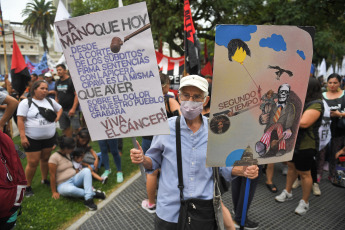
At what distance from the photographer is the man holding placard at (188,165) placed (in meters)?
2.03

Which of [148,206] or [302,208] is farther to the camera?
[148,206]

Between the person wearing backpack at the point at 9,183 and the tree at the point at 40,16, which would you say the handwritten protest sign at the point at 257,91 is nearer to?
the person wearing backpack at the point at 9,183

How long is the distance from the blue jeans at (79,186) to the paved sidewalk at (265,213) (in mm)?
349

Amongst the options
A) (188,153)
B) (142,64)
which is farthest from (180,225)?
(142,64)

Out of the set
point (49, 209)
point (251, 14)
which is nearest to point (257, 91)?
point (49, 209)

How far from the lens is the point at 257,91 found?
Answer: 6.05 feet

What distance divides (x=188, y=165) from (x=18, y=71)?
5536 millimetres

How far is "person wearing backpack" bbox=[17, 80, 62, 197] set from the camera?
14.3ft

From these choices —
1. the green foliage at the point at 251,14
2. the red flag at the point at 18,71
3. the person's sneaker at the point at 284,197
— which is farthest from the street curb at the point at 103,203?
the green foliage at the point at 251,14

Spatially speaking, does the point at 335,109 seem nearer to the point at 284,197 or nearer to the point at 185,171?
the point at 284,197

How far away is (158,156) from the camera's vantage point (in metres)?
2.19

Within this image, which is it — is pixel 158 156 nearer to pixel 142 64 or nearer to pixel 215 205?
pixel 215 205

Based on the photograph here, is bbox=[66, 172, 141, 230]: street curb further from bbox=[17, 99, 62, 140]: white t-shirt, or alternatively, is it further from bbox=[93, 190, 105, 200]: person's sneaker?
bbox=[17, 99, 62, 140]: white t-shirt

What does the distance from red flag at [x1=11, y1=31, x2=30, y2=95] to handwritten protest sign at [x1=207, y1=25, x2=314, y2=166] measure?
568 centimetres
